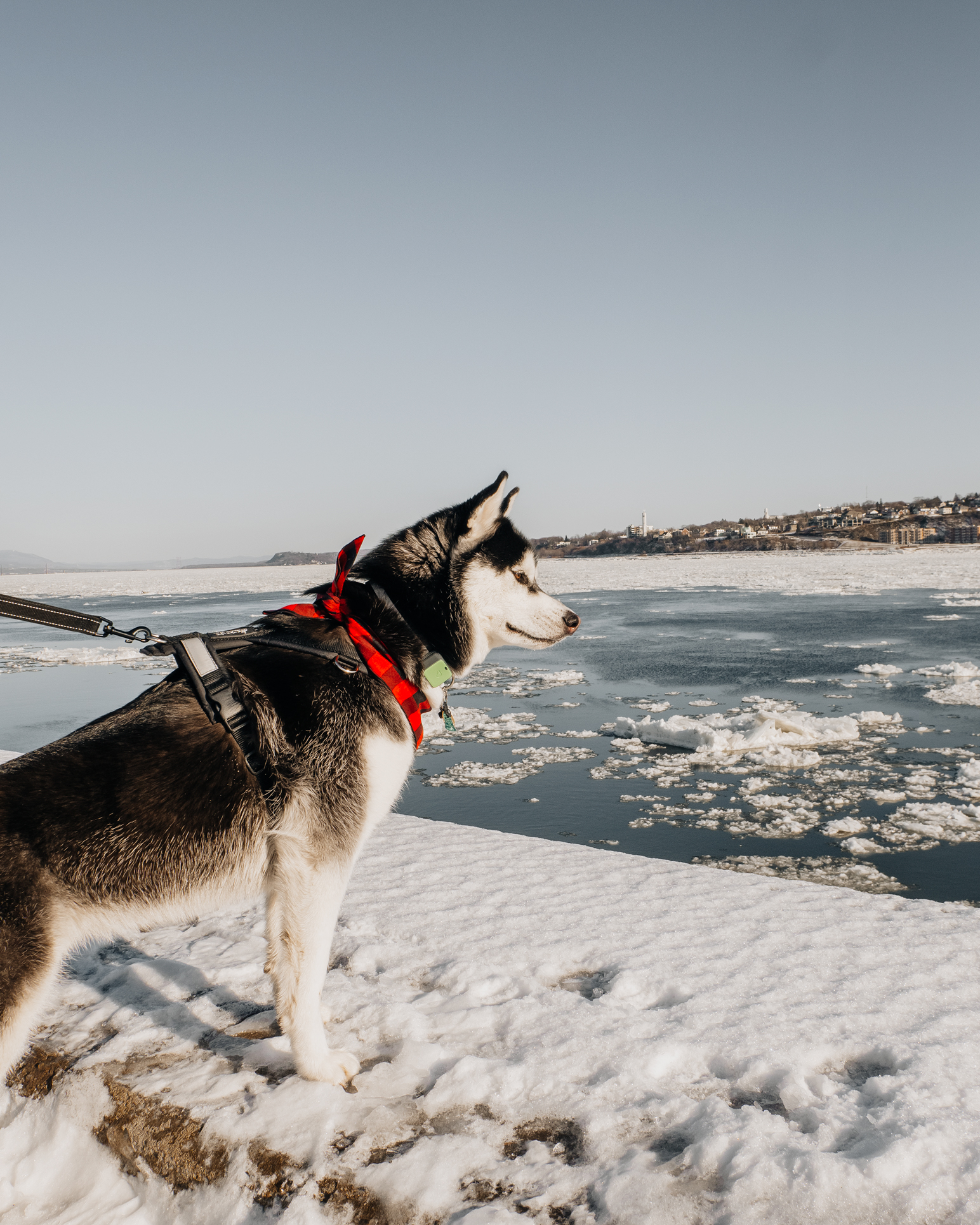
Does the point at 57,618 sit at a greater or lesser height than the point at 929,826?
greater

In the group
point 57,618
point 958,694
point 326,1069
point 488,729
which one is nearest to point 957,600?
point 958,694

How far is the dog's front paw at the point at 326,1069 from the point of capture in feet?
8.34

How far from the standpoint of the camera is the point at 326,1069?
100 inches

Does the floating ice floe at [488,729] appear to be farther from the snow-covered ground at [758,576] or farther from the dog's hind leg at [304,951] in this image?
the snow-covered ground at [758,576]

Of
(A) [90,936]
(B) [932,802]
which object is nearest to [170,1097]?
(A) [90,936]

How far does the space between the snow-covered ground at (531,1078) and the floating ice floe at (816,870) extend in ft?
4.82

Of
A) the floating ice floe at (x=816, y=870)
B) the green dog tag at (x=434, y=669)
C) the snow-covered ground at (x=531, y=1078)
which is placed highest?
the green dog tag at (x=434, y=669)

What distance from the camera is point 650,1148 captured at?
87.0 inches

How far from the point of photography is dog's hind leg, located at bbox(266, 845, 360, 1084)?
2520mm

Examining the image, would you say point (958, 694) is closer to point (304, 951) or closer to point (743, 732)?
point (743, 732)

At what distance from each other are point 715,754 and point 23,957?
25.2 ft

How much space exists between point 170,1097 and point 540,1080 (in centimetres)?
125

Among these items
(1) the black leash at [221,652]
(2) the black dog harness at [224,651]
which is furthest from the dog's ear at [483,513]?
(1) the black leash at [221,652]

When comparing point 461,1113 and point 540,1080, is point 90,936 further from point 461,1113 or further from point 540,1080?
point 540,1080
